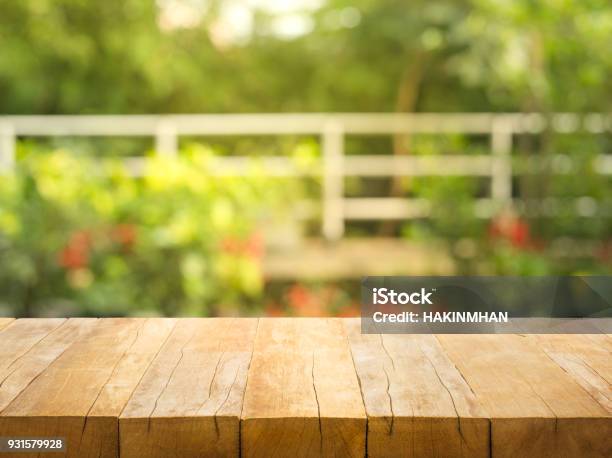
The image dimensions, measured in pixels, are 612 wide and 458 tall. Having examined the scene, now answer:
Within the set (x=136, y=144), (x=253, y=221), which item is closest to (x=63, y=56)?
(x=136, y=144)

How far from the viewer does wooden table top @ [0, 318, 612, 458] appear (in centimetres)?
108

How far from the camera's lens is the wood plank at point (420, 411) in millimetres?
1079

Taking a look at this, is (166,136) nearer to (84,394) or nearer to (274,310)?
(274,310)

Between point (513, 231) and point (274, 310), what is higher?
point (513, 231)

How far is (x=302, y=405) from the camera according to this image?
1.12 meters

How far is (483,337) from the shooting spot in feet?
4.91

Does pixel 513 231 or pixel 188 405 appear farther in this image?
pixel 513 231

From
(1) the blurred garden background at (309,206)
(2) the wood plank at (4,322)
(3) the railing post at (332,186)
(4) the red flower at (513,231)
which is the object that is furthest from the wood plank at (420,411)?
(3) the railing post at (332,186)

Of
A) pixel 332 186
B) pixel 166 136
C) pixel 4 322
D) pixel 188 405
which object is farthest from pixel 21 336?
pixel 166 136

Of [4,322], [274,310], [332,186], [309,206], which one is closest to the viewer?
[4,322]

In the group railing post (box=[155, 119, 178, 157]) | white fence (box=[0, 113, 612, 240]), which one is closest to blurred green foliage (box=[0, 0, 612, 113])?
white fence (box=[0, 113, 612, 240])

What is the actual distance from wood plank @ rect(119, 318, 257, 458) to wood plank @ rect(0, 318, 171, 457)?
0.02 meters

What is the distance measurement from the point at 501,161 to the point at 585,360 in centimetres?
411

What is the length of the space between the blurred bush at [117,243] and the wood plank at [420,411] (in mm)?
2289
